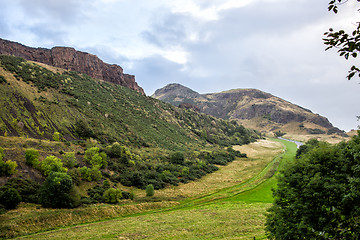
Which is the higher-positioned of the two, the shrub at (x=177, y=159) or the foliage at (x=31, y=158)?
the foliage at (x=31, y=158)

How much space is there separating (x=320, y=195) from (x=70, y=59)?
114 meters

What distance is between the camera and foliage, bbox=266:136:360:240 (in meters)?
8.87

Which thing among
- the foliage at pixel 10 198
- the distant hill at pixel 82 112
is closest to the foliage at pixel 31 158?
the foliage at pixel 10 198

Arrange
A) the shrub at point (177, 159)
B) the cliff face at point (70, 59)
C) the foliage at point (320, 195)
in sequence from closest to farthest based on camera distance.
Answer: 1. the foliage at point (320, 195)
2. the shrub at point (177, 159)
3. the cliff face at point (70, 59)

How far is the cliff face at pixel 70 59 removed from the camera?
9025 centimetres

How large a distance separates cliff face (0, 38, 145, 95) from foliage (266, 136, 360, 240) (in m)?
107

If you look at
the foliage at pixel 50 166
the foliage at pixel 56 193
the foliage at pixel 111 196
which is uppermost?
the foliage at pixel 50 166

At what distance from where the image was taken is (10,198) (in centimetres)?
2433

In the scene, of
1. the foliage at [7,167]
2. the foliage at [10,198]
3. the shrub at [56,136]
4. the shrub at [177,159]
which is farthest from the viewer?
the shrub at [177,159]

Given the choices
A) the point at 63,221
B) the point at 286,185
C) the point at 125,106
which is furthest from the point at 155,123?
the point at 286,185

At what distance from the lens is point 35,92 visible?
61062 mm

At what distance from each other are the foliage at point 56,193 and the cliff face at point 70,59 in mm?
84429

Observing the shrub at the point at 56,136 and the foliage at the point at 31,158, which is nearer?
the foliage at the point at 31,158

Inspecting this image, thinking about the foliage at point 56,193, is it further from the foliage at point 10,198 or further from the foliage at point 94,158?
the foliage at point 94,158
